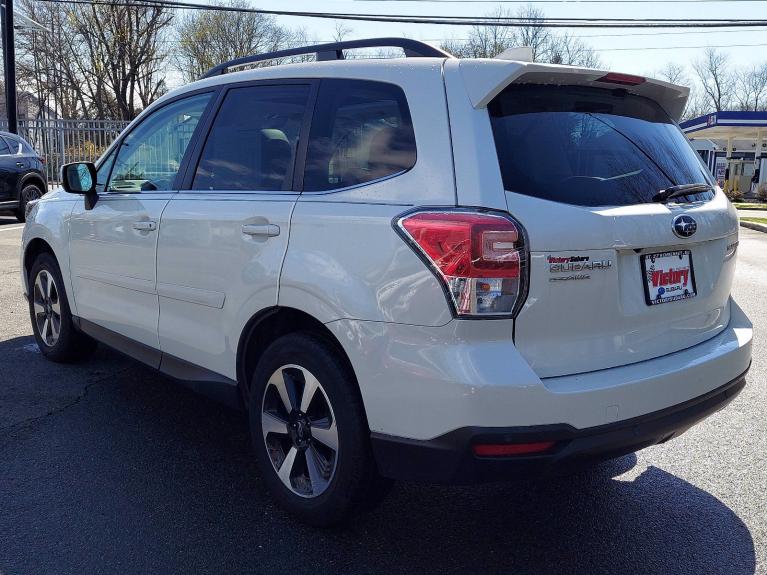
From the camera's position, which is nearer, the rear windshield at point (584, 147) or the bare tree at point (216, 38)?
the rear windshield at point (584, 147)

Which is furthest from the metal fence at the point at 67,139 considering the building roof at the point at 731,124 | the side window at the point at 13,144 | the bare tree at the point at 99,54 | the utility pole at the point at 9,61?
the building roof at the point at 731,124

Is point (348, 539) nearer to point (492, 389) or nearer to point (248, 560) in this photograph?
point (248, 560)

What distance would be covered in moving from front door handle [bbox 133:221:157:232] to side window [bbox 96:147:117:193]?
2.63 ft

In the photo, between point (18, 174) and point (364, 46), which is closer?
point (364, 46)

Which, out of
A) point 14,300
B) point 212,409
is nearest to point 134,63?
point 14,300

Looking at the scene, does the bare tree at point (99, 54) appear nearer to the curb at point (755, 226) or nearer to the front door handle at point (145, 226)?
Result: the curb at point (755, 226)

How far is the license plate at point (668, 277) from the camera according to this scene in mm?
2672

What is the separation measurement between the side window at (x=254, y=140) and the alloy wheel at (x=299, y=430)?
0.85m

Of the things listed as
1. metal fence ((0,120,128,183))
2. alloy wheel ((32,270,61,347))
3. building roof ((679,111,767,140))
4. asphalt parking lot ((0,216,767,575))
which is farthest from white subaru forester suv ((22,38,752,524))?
building roof ((679,111,767,140))

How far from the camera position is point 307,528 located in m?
3.01

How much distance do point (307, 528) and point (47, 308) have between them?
3.22 m

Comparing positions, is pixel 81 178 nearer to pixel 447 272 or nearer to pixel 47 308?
pixel 47 308

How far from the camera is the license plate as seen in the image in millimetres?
2672

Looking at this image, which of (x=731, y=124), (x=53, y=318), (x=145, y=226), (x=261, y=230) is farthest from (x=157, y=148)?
(x=731, y=124)
